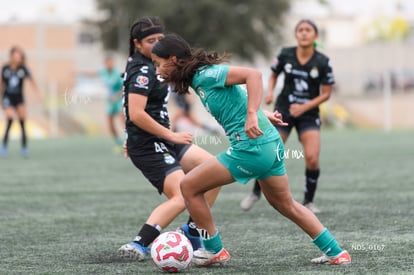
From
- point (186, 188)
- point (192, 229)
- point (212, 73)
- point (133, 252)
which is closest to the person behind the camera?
point (212, 73)

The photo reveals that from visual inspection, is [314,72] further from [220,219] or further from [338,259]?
[338,259]

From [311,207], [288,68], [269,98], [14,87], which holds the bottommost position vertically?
[311,207]

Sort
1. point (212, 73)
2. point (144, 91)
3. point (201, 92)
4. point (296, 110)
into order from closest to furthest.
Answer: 1. point (212, 73)
2. point (201, 92)
3. point (144, 91)
4. point (296, 110)

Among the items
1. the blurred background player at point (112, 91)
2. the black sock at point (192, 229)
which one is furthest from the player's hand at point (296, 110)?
the blurred background player at point (112, 91)

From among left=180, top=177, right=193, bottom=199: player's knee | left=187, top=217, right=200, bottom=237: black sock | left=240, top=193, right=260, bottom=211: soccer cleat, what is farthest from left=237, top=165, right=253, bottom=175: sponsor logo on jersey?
left=240, top=193, right=260, bottom=211: soccer cleat

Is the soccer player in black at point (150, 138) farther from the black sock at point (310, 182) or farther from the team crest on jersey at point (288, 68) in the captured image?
the team crest on jersey at point (288, 68)

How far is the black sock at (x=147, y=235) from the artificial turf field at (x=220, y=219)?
0.49ft

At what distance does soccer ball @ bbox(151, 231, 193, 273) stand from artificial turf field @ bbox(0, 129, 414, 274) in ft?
0.38

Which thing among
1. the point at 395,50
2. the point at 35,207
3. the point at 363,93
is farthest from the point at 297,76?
the point at 395,50

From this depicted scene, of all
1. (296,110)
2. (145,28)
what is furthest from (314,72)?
(145,28)

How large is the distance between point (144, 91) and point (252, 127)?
1.15m

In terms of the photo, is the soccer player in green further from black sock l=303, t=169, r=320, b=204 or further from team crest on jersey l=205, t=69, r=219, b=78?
black sock l=303, t=169, r=320, b=204

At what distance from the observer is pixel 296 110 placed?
366 inches

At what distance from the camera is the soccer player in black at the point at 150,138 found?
6660mm
